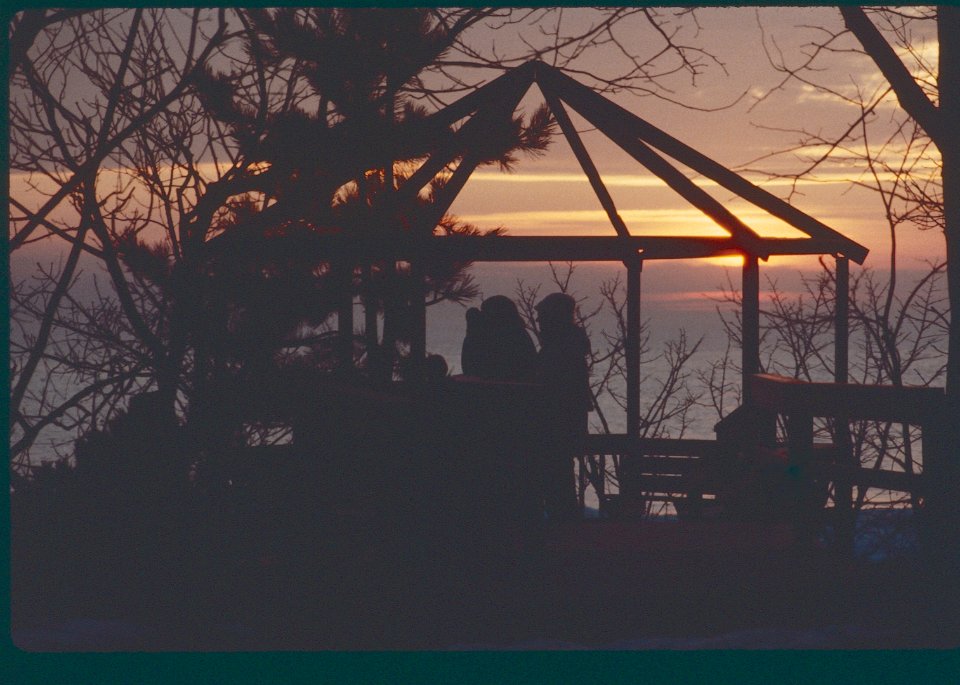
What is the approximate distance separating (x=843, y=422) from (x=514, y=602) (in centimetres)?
358

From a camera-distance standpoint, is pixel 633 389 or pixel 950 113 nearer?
pixel 950 113

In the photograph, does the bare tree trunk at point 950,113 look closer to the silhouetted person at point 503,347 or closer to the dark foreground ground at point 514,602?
the dark foreground ground at point 514,602

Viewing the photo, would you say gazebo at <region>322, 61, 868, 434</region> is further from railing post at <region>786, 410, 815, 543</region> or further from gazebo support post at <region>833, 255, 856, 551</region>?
railing post at <region>786, 410, 815, 543</region>

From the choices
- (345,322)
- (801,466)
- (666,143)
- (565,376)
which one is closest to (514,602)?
(801,466)

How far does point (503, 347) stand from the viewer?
7.29 meters

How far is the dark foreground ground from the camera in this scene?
534 cm

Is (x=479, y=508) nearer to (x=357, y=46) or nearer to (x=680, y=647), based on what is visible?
(x=680, y=647)

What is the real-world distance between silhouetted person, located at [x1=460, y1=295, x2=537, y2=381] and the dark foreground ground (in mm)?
1567

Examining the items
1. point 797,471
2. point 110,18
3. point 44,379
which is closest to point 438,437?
point 797,471

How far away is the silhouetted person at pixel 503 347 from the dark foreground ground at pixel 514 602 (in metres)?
1.57

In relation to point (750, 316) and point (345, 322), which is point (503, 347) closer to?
point (345, 322)

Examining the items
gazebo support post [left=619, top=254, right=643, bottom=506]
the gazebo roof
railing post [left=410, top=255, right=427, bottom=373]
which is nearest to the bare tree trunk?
the gazebo roof

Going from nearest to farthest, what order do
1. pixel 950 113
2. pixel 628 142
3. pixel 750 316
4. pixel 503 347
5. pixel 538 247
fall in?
1. pixel 950 113
2. pixel 538 247
3. pixel 503 347
4. pixel 750 316
5. pixel 628 142

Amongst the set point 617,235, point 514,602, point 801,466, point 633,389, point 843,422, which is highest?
point 617,235
